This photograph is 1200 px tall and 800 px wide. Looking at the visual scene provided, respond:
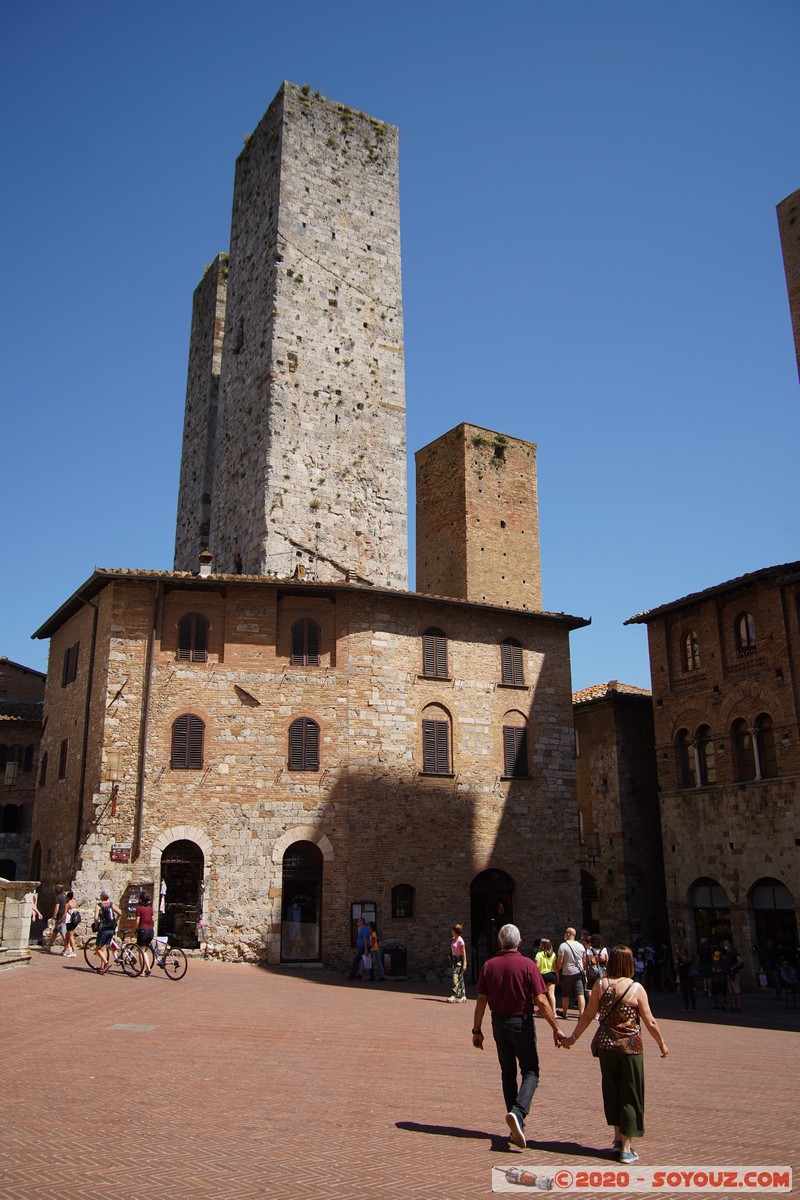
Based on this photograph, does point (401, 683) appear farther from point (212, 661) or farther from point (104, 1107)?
point (104, 1107)

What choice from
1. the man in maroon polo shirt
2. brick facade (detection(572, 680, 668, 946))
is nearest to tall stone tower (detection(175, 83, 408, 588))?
brick facade (detection(572, 680, 668, 946))

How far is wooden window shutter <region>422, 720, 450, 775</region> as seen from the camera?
84.7ft

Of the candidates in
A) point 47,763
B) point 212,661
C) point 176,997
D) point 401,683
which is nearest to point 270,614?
point 212,661

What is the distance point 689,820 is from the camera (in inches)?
1123

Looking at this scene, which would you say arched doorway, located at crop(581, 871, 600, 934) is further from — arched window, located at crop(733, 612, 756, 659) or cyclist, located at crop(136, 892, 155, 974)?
cyclist, located at crop(136, 892, 155, 974)

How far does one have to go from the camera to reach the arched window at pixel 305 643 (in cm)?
2520

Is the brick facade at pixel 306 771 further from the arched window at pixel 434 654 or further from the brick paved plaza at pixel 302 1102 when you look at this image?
the brick paved plaza at pixel 302 1102

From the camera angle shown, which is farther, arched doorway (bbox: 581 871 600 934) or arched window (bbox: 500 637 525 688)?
arched doorway (bbox: 581 871 600 934)

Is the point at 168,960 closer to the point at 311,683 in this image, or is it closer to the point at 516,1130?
the point at 311,683

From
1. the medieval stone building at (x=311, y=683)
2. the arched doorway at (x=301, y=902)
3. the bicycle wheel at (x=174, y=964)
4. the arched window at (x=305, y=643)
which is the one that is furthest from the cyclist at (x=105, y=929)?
the arched window at (x=305, y=643)

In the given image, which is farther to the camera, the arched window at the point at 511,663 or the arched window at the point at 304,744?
the arched window at the point at 511,663

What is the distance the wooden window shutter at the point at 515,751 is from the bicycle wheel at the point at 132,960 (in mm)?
11654

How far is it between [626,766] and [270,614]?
45.8 ft

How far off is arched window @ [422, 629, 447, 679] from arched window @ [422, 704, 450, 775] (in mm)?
926
